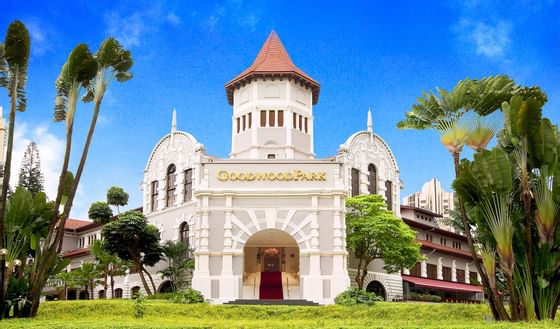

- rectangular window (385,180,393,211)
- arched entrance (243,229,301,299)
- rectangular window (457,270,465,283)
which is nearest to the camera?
arched entrance (243,229,301,299)

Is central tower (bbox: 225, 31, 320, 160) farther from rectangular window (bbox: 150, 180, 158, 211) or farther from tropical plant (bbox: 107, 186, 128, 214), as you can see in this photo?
tropical plant (bbox: 107, 186, 128, 214)

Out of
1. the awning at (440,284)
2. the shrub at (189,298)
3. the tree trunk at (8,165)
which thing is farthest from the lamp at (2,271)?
the awning at (440,284)

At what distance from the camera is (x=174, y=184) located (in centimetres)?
4809

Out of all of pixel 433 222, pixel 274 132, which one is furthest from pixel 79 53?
pixel 433 222

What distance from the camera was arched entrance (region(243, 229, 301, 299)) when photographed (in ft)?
120

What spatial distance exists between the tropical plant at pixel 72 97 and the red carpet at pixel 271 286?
12.8 metres

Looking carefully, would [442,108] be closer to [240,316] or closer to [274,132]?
[240,316]

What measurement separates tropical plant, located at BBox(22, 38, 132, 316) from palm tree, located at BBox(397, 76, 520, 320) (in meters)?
11.2

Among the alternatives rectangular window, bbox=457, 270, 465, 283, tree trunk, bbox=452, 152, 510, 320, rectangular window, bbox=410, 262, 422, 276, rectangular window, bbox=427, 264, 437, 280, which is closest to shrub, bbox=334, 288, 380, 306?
tree trunk, bbox=452, 152, 510, 320

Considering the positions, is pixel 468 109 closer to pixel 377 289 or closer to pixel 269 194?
pixel 269 194

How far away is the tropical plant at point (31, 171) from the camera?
55.1 metres

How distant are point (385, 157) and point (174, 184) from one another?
1411 centimetres

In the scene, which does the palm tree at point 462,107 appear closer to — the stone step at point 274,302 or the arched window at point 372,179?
the stone step at point 274,302

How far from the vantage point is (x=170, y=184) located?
48594 millimetres
